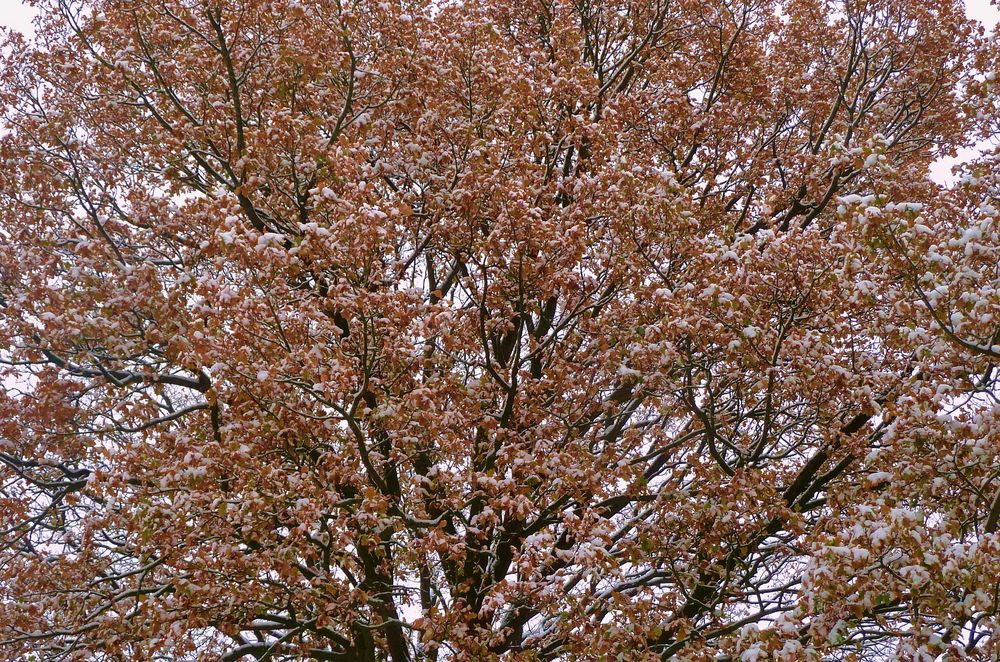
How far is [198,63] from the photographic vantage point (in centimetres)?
993

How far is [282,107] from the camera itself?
1001cm

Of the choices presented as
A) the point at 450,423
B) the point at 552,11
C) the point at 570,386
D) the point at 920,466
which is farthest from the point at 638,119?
the point at 920,466

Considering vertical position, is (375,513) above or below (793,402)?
below

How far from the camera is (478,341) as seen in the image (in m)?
10.4

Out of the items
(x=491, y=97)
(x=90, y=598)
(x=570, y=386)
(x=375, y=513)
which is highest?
(x=491, y=97)

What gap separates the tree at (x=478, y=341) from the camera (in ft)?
23.1

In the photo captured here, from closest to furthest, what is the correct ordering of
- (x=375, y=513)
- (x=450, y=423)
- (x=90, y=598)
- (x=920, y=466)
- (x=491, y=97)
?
(x=920, y=466)
(x=375, y=513)
(x=450, y=423)
(x=90, y=598)
(x=491, y=97)

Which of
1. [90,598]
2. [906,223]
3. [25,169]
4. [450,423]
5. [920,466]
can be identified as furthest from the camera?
[25,169]

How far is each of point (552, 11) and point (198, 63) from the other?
6012 mm

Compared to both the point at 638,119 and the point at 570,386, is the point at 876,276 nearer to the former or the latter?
the point at 570,386

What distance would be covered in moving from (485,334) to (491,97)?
294 centimetres

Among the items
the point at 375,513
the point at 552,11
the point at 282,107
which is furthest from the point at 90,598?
the point at 552,11

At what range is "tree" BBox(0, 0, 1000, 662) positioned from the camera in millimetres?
7055

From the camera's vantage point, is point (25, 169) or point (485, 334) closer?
point (485, 334)
